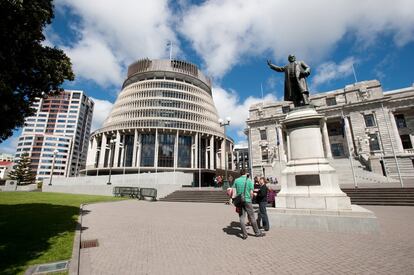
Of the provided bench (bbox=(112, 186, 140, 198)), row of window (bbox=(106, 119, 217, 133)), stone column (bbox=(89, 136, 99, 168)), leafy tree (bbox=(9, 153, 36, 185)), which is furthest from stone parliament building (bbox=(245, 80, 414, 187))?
leafy tree (bbox=(9, 153, 36, 185))

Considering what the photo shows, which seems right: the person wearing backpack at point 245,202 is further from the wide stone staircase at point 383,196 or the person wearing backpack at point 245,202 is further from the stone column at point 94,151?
the stone column at point 94,151

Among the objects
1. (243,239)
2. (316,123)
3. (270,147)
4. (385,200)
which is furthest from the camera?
(270,147)

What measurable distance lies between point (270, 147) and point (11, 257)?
4737 centimetres

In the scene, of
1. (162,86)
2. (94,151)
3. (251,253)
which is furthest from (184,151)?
(251,253)

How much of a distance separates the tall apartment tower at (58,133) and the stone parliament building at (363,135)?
398 ft

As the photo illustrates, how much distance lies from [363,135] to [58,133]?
168 metres

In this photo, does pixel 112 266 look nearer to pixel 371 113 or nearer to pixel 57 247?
pixel 57 247

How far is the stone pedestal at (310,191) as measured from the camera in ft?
24.6

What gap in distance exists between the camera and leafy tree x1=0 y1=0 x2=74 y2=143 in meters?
7.05

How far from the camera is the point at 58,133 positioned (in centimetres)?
14362

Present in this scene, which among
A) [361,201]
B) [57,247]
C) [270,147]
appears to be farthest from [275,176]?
[57,247]

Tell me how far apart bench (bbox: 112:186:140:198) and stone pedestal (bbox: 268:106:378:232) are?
2256 cm

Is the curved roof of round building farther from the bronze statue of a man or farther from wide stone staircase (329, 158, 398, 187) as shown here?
the bronze statue of a man

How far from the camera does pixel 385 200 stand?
54.8 ft
